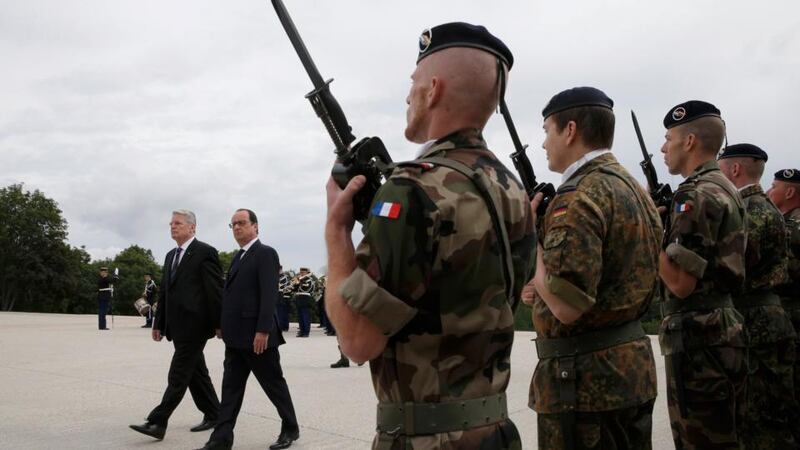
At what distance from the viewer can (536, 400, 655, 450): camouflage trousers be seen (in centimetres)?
305

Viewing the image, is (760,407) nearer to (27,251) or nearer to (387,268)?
(387,268)

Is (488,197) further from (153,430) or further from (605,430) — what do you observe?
(153,430)

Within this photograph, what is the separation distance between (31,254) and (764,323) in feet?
234

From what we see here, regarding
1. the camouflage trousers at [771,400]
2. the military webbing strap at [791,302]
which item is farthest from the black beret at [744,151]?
the camouflage trousers at [771,400]

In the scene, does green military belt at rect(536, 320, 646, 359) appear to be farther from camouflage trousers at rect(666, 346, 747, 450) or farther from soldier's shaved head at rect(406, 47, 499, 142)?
soldier's shaved head at rect(406, 47, 499, 142)

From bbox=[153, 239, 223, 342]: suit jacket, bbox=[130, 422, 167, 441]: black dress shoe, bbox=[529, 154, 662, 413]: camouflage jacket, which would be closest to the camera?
bbox=[529, 154, 662, 413]: camouflage jacket

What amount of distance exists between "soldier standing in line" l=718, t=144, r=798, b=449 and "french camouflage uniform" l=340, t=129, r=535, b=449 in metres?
3.42

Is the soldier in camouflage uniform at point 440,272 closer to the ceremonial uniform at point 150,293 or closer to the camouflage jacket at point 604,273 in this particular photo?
the camouflage jacket at point 604,273

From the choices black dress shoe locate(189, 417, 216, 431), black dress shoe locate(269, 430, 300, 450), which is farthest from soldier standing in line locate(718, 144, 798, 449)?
black dress shoe locate(189, 417, 216, 431)

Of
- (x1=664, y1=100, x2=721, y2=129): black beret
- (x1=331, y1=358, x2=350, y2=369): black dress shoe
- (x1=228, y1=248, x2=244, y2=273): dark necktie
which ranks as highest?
(x1=664, y1=100, x2=721, y2=129): black beret

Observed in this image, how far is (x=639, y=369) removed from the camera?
10.3 ft

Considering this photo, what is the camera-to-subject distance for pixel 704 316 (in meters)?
4.13

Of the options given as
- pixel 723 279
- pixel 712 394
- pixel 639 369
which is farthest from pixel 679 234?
pixel 639 369

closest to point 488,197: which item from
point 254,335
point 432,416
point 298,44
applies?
point 432,416
